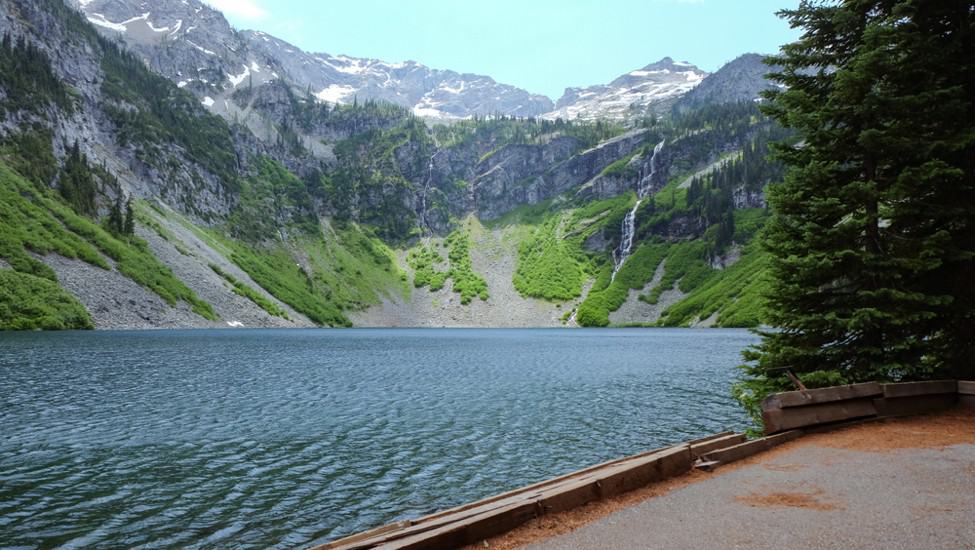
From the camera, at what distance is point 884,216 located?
60.3 ft

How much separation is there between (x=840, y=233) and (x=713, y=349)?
75.6 meters

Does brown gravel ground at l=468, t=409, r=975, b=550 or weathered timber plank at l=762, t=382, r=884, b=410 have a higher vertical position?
weathered timber plank at l=762, t=382, r=884, b=410

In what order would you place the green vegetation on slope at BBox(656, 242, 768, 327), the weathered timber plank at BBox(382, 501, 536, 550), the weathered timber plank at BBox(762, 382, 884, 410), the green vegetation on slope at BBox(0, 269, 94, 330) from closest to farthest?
the weathered timber plank at BBox(382, 501, 536, 550), the weathered timber plank at BBox(762, 382, 884, 410), the green vegetation on slope at BBox(0, 269, 94, 330), the green vegetation on slope at BBox(656, 242, 768, 327)

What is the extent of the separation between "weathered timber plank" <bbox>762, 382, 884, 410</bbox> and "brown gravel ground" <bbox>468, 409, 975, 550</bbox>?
3.02 feet

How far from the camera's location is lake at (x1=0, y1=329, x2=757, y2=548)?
16.4 meters

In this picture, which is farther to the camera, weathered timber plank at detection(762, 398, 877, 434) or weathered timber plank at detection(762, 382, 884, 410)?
weathered timber plank at detection(762, 382, 884, 410)

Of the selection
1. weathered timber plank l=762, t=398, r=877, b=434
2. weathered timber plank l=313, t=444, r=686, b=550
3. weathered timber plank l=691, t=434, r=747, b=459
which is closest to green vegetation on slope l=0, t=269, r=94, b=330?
weathered timber plank l=313, t=444, r=686, b=550

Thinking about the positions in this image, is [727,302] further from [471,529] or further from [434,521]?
[471,529]

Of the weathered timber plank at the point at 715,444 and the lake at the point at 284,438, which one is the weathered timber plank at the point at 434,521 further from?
the lake at the point at 284,438

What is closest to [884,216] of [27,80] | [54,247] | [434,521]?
[434,521]

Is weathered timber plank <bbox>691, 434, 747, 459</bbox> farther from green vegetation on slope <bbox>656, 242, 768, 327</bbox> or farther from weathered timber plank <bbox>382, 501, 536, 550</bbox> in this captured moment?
green vegetation on slope <bbox>656, 242, 768, 327</bbox>

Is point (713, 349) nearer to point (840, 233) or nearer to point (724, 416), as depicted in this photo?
point (724, 416)

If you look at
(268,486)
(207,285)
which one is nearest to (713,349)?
(268,486)

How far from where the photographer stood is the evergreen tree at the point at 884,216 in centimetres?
1759
